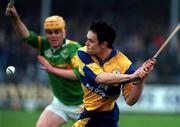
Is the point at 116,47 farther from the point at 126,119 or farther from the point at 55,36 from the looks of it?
the point at 55,36

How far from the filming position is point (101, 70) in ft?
33.0

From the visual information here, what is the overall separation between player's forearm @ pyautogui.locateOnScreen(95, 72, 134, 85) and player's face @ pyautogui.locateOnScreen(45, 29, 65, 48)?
9.45ft

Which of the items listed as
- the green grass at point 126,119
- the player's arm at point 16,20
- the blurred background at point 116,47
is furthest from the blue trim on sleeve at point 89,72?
the blurred background at point 116,47

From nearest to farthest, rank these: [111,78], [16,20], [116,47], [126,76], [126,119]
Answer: [126,76] → [111,78] → [16,20] → [126,119] → [116,47]

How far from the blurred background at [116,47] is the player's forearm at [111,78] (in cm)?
1082

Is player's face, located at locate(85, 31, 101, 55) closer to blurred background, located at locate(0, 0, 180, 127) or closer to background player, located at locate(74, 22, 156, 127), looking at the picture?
background player, located at locate(74, 22, 156, 127)

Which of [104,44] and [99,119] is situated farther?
[99,119]

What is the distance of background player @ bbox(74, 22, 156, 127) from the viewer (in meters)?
10.0

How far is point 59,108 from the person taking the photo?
12.7 meters

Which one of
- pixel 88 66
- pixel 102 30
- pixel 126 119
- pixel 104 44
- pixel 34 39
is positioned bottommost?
pixel 126 119

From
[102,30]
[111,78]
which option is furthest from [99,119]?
[102,30]

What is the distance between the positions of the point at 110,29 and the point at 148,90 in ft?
49.8

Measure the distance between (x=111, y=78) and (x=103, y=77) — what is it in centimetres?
12

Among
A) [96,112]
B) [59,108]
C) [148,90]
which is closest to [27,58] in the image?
[148,90]
